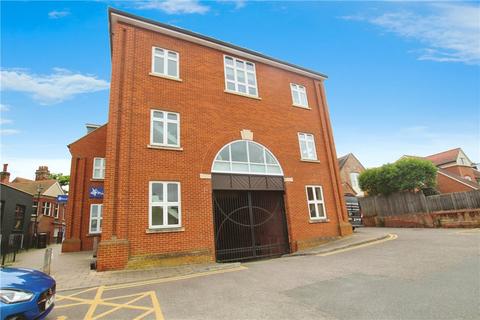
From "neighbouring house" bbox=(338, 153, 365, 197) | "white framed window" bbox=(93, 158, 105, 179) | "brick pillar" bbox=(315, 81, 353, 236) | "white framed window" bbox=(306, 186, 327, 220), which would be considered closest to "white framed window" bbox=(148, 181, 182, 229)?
"white framed window" bbox=(306, 186, 327, 220)

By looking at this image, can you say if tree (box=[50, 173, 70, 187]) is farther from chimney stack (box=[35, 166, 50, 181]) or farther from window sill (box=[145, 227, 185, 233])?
window sill (box=[145, 227, 185, 233])

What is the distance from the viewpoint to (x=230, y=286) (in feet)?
21.4

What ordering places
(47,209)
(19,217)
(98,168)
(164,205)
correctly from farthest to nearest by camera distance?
(47,209)
(19,217)
(98,168)
(164,205)

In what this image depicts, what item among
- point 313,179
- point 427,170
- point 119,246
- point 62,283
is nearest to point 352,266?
point 313,179

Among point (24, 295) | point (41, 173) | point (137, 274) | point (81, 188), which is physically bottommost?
point (137, 274)

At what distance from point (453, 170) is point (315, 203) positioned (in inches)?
1293

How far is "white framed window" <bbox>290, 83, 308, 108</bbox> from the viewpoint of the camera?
15789 mm

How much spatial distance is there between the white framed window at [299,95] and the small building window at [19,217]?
76.2 ft

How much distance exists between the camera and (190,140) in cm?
1130

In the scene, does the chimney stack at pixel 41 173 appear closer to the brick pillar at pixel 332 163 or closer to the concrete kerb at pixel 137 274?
the concrete kerb at pixel 137 274

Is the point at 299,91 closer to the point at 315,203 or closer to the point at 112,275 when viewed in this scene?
the point at 315,203

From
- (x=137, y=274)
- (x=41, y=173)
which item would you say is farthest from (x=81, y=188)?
(x=41, y=173)

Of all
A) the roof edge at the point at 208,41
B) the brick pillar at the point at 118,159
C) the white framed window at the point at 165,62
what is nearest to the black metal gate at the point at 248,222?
the brick pillar at the point at 118,159

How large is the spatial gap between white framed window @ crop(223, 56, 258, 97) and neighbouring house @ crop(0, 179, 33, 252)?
16199 mm
